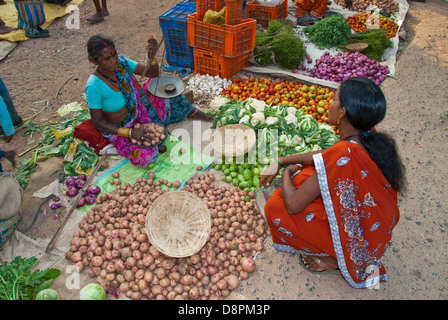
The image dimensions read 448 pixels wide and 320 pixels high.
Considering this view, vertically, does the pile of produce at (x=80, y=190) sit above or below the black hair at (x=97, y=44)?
below

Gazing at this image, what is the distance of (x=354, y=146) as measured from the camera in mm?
1731

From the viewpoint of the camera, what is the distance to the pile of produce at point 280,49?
4797 mm

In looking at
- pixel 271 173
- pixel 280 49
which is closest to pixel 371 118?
pixel 271 173

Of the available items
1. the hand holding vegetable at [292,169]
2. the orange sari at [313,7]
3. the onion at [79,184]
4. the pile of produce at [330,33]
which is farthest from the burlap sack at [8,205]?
the orange sari at [313,7]

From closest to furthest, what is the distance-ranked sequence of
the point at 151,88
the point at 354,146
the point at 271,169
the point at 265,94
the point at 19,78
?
the point at 354,146 < the point at 271,169 < the point at 151,88 < the point at 265,94 < the point at 19,78

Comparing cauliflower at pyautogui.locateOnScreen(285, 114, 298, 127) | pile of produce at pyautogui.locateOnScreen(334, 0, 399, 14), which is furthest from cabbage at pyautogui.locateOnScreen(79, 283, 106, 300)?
pile of produce at pyautogui.locateOnScreen(334, 0, 399, 14)

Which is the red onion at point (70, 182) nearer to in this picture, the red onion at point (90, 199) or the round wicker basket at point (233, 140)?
the red onion at point (90, 199)

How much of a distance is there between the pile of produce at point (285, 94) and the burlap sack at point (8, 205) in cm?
268

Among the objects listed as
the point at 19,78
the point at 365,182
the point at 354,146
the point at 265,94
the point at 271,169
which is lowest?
the point at 19,78

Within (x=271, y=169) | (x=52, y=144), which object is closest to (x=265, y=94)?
(x=271, y=169)

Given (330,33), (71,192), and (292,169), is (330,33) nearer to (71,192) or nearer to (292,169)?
(292,169)

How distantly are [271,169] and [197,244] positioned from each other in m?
0.94

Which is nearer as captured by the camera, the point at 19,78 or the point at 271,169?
the point at 271,169
